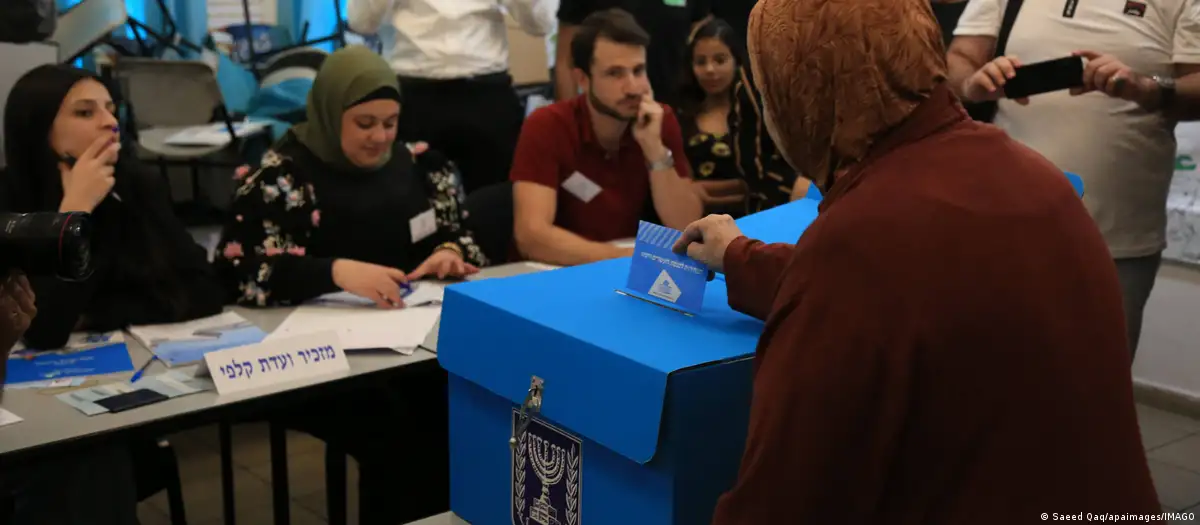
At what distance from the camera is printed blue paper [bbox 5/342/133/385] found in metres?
1.62

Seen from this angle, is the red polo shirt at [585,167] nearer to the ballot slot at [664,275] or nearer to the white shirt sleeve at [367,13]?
the white shirt sleeve at [367,13]

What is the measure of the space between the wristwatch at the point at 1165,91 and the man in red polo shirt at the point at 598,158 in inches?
40.7

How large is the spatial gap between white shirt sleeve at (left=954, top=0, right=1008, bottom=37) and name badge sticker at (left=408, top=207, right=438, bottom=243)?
128 centimetres

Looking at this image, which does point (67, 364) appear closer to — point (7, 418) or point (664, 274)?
point (7, 418)

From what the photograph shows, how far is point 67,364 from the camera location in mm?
1675

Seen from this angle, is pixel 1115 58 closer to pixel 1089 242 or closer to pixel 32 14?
pixel 1089 242

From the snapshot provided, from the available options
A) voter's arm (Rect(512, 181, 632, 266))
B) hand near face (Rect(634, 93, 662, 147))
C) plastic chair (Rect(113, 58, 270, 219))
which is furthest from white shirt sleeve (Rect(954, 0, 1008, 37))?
plastic chair (Rect(113, 58, 270, 219))

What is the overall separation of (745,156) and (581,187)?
2.00 feet

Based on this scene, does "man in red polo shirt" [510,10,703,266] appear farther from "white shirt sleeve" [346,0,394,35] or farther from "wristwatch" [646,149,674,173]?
"white shirt sleeve" [346,0,394,35]

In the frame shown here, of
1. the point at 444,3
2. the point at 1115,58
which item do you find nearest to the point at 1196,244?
the point at 1115,58

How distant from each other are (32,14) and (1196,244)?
3.55 m

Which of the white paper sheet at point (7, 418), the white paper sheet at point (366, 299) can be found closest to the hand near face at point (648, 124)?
the white paper sheet at point (366, 299)

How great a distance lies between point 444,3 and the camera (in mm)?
3000

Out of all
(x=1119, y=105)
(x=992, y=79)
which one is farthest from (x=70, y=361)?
(x=1119, y=105)
